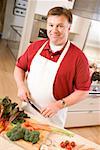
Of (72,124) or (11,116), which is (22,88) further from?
(72,124)

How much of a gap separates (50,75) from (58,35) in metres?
0.23

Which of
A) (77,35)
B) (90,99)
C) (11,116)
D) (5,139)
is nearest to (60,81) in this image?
(11,116)

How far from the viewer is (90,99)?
2.65 meters

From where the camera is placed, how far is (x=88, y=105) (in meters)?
2.68

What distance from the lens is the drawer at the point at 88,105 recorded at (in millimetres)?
2592

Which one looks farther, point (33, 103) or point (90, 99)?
point (90, 99)

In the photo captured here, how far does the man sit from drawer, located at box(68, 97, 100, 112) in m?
1.12

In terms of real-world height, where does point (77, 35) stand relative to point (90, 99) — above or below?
above

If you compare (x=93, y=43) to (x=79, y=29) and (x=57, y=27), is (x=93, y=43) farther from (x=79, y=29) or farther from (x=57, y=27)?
(x=57, y=27)

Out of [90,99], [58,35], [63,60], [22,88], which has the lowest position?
[90,99]

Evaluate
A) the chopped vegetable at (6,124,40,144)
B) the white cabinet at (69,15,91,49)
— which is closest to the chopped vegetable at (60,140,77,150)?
the chopped vegetable at (6,124,40,144)

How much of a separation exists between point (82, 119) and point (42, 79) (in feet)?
4.75

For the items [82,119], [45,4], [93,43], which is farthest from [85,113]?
[45,4]

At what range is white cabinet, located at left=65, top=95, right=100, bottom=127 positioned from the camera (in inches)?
102
